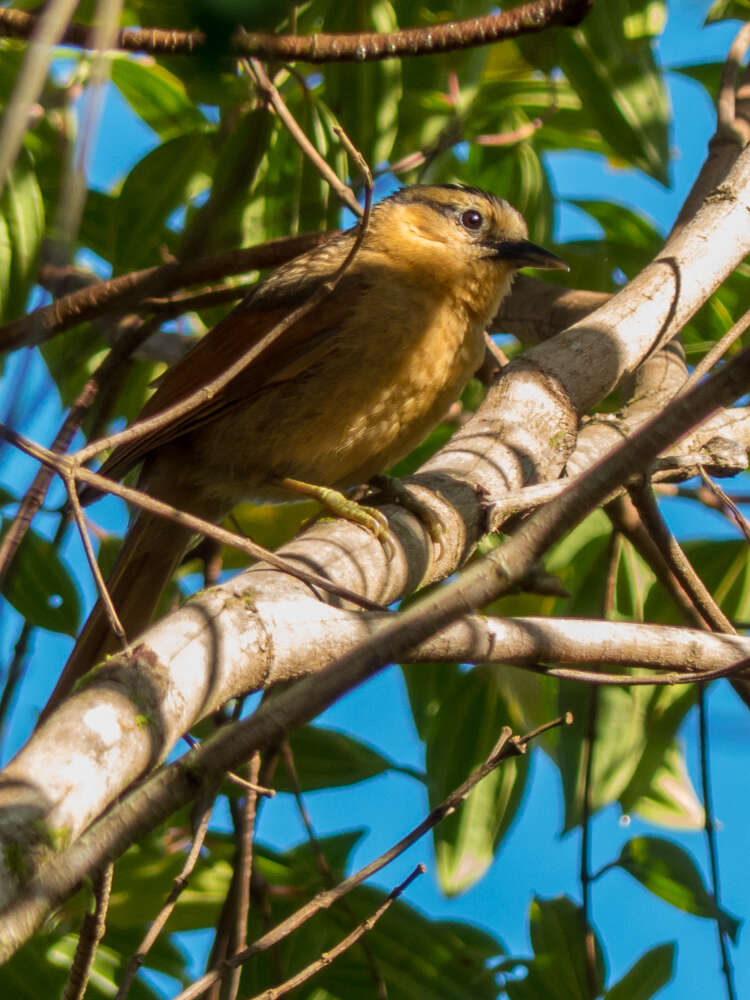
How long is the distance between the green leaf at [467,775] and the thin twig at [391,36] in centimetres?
171

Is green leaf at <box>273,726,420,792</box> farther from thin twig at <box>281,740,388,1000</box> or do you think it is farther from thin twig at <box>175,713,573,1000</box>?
thin twig at <box>175,713,573,1000</box>

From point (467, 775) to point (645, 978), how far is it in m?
0.79

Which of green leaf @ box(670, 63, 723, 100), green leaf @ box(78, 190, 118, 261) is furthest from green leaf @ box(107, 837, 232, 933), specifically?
green leaf @ box(670, 63, 723, 100)

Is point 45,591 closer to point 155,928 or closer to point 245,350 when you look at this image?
point 245,350

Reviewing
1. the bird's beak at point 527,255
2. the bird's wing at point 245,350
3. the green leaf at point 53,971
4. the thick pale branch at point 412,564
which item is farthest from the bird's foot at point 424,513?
the bird's beak at point 527,255

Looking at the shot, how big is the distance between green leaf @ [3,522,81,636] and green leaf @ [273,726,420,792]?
706mm

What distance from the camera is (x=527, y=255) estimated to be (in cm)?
379

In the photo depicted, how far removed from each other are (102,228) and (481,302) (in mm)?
1307

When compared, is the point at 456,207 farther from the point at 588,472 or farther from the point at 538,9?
the point at 588,472

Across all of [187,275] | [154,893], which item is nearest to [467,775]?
[154,893]

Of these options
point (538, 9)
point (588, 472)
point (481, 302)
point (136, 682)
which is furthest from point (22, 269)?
point (588, 472)

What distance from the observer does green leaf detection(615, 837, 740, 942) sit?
2.79 meters

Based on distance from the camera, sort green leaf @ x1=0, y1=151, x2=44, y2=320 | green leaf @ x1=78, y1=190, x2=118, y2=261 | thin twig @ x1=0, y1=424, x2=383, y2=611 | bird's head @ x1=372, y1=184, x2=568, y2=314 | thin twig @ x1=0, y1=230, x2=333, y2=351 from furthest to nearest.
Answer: green leaf @ x1=78, y1=190, x2=118, y2=261 < bird's head @ x1=372, y1=184, x2=568, y2=314 < green leaf @ x1=0, y1=151, x2=44, y2=320 < thin twig @ x1=0, y1=230, x2=333, y2=351 < thin twig @ x1=0, y1=424, x2=383, y2=611

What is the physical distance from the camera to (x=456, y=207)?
407cm
